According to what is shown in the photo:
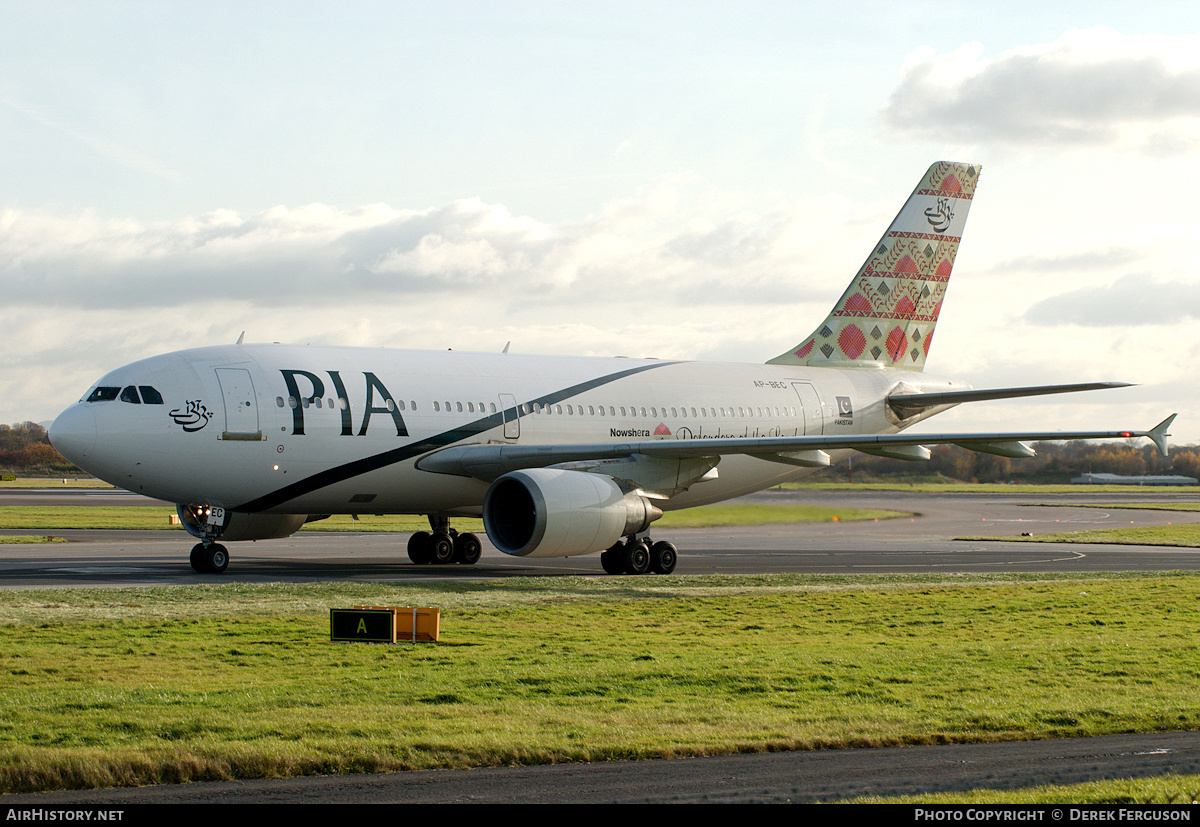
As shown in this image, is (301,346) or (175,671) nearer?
(175,671)

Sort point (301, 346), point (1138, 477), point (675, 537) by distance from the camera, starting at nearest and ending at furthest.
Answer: point (301, 346)
point (675, 537)
point (1138, 477)

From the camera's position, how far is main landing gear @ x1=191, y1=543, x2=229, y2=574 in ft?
77.9

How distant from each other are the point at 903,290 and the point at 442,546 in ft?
51.6

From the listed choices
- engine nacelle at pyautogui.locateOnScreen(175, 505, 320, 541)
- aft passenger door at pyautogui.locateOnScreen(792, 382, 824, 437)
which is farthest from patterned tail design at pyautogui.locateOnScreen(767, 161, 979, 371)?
engine nacelle at pyautogui.locateOnScreen(175, 505, 320, 541)

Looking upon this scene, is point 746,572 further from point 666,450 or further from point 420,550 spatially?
point 420,550

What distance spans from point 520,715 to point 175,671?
4.16 meters

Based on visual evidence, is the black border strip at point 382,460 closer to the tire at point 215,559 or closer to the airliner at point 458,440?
the airliner at point 458,440

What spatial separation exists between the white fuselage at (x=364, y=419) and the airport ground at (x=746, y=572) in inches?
64.3

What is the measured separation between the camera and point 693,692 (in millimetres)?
11875

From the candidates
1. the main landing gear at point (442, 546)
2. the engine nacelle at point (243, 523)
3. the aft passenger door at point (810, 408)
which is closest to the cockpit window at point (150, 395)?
the engine nacelle at point (243, 523)

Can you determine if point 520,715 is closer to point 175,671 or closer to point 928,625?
point 175,671

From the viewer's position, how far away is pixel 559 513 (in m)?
23.4

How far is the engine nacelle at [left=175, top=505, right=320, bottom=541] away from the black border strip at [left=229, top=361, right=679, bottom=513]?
2.46ft

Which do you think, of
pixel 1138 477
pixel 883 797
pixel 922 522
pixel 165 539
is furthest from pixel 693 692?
pixel 1138 477
